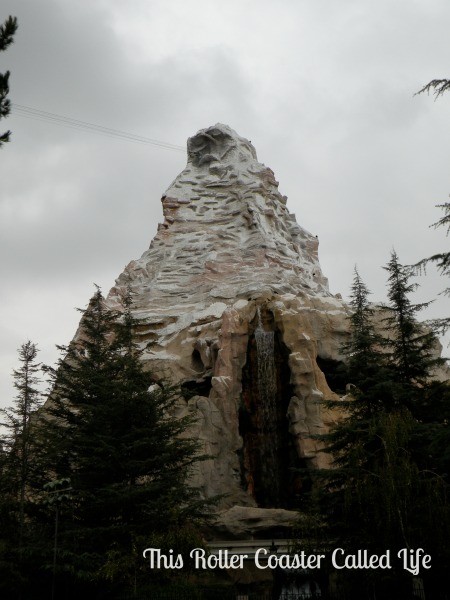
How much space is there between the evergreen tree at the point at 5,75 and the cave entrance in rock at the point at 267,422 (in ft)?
85.6

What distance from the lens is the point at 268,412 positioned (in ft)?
121

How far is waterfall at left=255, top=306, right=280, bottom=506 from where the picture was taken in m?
34.9

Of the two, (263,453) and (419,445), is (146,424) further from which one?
(263,453)

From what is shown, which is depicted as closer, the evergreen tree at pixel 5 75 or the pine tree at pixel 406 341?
the evergreen tree at pixel 5 75

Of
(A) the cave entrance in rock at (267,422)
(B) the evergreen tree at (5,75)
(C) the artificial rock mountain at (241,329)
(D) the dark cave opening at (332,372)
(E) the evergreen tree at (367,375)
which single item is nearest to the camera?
(B) the evergreen tree at (5,75)

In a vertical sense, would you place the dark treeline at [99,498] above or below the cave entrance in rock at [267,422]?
below

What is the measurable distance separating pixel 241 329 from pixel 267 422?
5.27 meters

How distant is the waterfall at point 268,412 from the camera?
1375 inches

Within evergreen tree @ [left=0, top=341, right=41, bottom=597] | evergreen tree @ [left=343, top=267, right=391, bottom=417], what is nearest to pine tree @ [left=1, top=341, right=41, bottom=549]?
evergreen tree @ [left=0, top=341, right=41, bottom=597]

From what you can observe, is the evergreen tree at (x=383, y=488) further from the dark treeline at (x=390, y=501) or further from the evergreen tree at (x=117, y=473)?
the evergreen tree at (x=117, y=473)

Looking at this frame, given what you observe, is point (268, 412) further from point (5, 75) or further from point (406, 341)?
point (5, 75)

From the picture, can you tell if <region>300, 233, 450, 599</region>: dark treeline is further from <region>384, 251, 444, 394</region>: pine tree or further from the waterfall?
the waterfall

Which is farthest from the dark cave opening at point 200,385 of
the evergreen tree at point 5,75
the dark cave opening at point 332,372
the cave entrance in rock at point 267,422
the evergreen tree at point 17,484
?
the evergreen tree at point 5,75

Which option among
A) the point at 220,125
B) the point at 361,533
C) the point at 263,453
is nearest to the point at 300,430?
the point at 263,453
